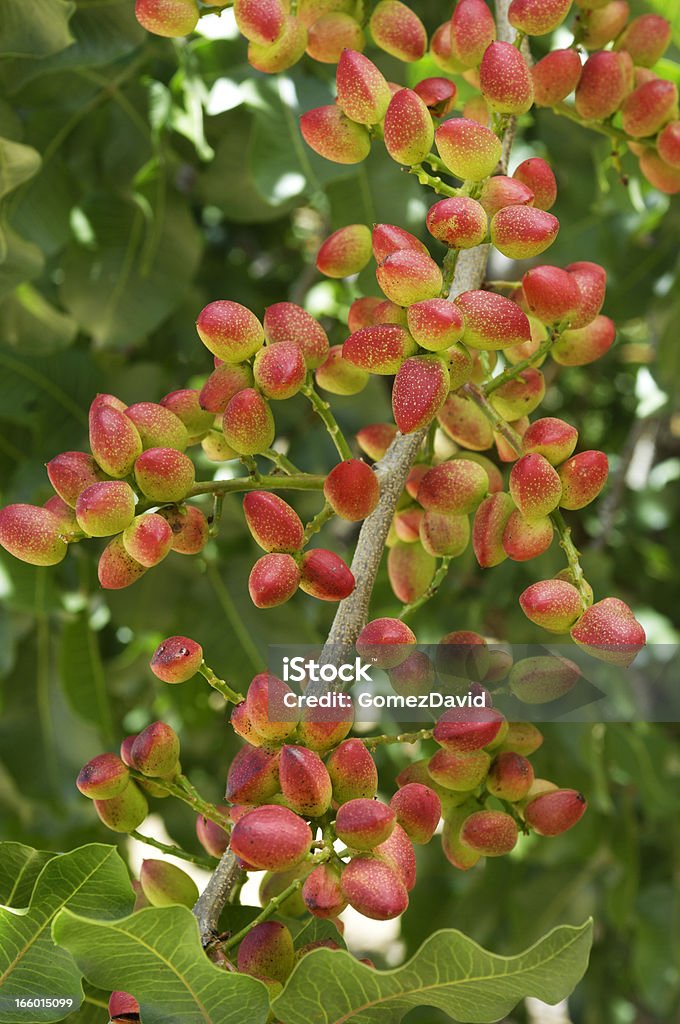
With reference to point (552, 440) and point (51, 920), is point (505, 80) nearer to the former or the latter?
point (552, 440)

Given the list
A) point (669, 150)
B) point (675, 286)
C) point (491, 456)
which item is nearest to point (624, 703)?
point (491, 456)

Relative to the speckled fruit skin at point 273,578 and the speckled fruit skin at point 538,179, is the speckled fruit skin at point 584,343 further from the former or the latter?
the speckled fruit skin at point 273,578

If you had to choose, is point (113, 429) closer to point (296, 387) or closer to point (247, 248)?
point (296, 387)

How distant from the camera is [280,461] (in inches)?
22.4

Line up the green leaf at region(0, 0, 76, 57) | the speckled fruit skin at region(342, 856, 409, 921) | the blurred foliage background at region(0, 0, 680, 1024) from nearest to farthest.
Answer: the speckled fruit skin at region(342, 856, 409, 921)
the green leaf at region(0, 0, 76, 57)
the blurred foliage background at region(0, 0, 680, 1024)

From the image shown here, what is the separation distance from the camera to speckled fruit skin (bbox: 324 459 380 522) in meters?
0.50

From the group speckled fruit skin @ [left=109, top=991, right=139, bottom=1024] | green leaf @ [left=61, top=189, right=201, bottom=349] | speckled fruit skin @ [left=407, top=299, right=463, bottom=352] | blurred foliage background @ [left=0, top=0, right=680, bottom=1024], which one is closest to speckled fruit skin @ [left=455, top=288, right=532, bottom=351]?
speckled fruit skin @ [left=407, top=299, right=463, bottom=352]

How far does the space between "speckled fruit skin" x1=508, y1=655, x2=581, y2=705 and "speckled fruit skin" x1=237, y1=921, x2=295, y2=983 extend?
0.49 feet

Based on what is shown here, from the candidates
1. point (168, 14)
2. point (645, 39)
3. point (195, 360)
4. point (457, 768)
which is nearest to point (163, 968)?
point (457, 768)

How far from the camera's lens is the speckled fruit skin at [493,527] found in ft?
1.73

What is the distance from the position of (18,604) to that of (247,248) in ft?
2.62

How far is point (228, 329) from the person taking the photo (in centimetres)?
52

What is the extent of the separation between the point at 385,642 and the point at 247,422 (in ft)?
0.39

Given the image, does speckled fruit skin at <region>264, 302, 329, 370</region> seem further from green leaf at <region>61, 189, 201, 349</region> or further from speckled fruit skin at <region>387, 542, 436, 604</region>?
green leaf at <region>61, 189, 201, 349</region>
